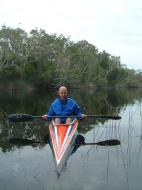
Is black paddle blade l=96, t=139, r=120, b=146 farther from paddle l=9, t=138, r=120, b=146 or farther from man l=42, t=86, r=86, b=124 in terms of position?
man l=42, t=86, r=86, b=124

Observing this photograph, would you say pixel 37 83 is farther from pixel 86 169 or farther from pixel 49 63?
pixel 86 169

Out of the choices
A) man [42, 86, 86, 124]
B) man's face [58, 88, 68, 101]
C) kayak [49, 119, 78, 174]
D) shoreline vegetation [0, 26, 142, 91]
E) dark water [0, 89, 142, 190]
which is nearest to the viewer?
dark water [0, 89, 142, 190]

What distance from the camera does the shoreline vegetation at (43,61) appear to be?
2164 inches

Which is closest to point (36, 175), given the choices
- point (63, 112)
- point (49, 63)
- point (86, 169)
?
point (86, 169)

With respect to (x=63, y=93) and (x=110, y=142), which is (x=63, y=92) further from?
(x=110, y=142)

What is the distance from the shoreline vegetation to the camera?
5497 cm

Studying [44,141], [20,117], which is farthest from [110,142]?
[20,117]

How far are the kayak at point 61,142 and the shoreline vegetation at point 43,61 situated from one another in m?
42.9

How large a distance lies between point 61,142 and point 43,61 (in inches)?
2187

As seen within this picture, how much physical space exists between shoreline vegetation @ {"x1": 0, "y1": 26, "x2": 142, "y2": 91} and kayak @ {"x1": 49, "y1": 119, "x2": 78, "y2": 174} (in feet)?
141

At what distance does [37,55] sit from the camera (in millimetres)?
60781

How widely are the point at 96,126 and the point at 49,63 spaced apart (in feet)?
170

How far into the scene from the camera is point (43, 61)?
208 feet

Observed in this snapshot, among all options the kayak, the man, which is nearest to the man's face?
the man
